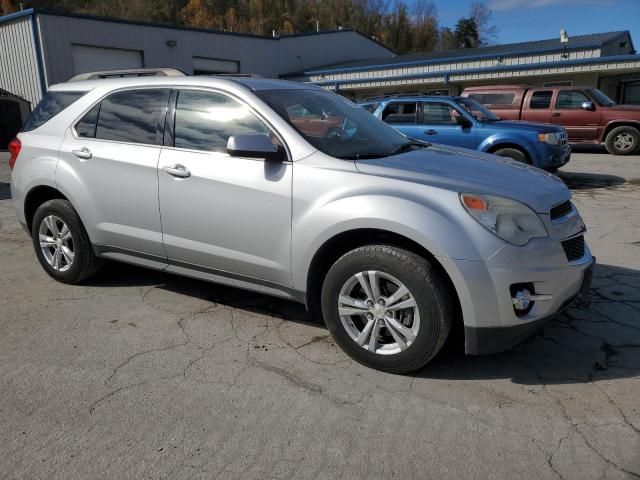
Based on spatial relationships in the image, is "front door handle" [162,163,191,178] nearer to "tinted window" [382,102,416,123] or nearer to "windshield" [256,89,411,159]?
"windshield" [256,89,411,159]

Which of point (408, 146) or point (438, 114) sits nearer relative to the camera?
point (408, 146)

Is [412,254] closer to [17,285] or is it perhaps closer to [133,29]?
[17,285]

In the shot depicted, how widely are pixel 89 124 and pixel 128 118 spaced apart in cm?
44

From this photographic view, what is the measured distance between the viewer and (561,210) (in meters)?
3.29

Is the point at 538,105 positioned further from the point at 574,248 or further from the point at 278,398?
the point at 278,398

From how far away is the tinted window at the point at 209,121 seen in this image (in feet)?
12.0

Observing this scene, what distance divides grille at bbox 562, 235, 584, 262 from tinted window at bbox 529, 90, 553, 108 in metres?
12.8

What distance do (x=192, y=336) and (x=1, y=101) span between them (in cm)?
1922

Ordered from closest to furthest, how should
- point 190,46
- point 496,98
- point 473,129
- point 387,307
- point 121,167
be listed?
point 387,307
point 121,167
point 473,129
point 496,98
point 190,46

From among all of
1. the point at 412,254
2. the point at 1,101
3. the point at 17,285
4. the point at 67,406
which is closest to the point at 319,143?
the point at 412,254

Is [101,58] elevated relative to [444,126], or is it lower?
elevated

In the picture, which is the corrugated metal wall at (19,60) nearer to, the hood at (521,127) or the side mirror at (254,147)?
the hood at (521,127)

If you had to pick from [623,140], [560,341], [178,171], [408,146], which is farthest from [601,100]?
[178,171]

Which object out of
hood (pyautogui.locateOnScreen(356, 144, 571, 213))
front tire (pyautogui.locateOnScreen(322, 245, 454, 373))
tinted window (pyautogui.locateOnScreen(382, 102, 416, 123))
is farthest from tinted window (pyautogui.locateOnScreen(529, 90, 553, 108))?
front tire (pyautogui.locateOnScreen(322, 245, 454, 373))
